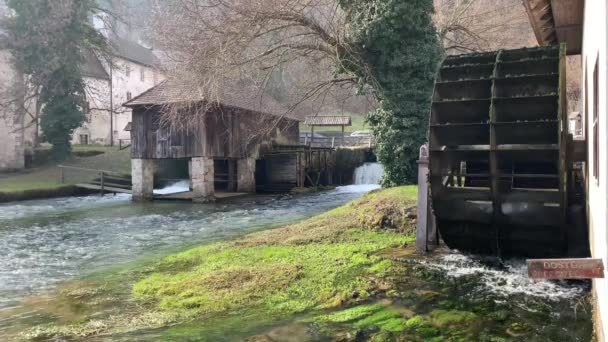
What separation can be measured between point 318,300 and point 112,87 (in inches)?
1660

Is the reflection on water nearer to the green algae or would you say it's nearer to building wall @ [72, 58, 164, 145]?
the green algae

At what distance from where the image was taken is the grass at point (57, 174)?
2478cm

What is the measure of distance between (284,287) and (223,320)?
1.18 m

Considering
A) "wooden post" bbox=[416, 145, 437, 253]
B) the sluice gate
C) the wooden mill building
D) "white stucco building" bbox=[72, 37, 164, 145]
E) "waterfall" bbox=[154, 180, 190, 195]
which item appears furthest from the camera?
"white stucco building" bbox=[72, 37, 164, 145]

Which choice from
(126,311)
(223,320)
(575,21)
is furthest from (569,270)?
(575,21)

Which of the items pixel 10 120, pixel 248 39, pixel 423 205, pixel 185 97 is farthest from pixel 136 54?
pixel 423 205

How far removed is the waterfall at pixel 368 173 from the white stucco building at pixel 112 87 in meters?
16.5

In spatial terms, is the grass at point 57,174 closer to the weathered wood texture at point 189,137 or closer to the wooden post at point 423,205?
the weathered wood texture at point 189,137

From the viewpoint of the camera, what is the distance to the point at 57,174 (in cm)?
2816

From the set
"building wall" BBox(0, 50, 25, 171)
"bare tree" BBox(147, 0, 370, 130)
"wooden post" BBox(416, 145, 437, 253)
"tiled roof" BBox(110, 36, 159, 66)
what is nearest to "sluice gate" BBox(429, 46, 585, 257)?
"wooden post" BBox(416, 145, 437, 253)

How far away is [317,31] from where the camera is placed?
16.0 meters

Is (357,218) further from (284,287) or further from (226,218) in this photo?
(226,218)

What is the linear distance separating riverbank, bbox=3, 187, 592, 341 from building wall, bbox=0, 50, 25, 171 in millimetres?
24421

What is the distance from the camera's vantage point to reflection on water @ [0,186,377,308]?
9.66 meters
